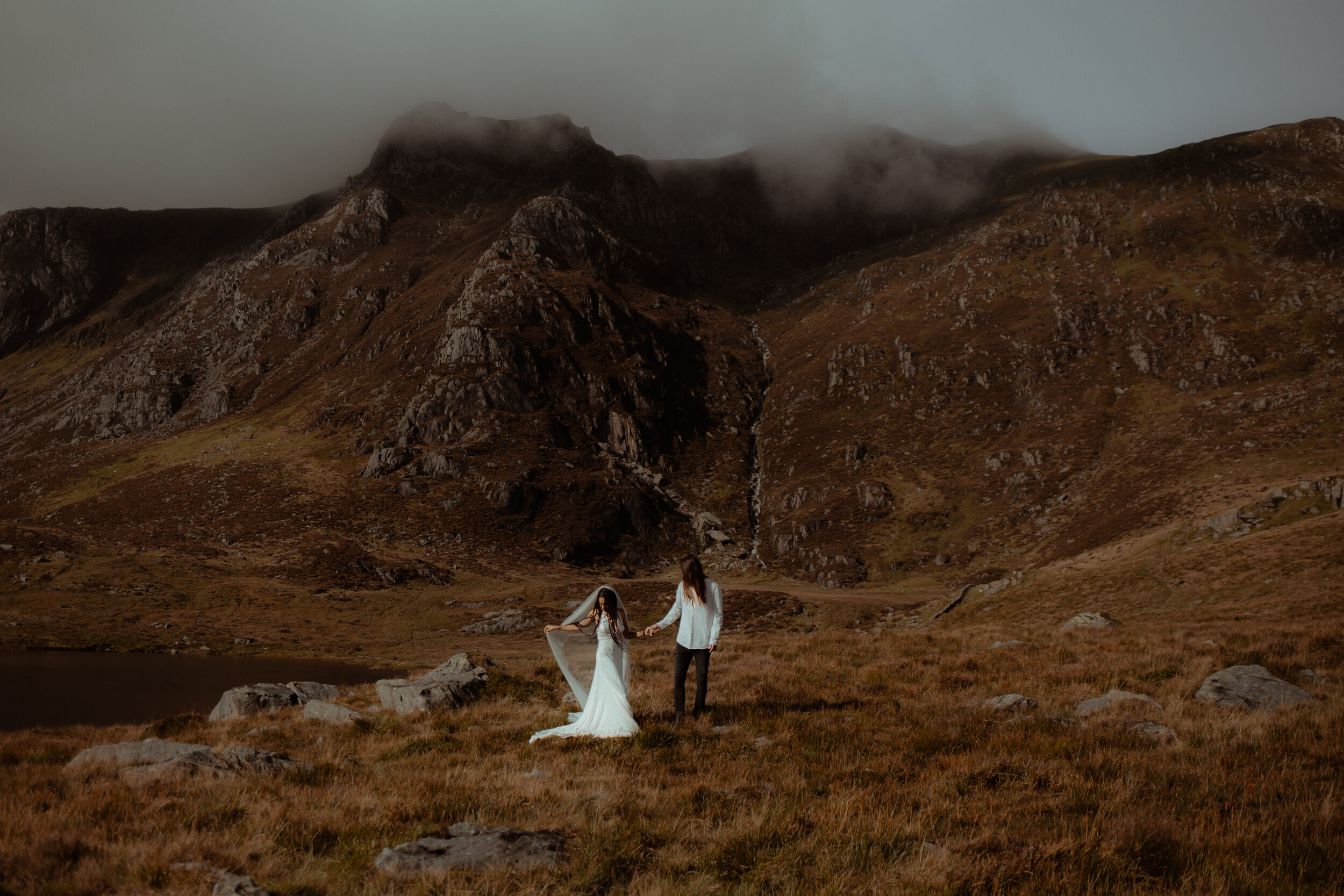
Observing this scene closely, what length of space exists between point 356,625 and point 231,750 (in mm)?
60819

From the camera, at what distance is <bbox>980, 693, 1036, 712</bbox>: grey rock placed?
12.1m

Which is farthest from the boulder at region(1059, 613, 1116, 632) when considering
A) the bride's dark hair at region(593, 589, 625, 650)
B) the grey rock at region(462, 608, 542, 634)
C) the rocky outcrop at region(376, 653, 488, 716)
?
the grey rock at region(462, 608, 542, 634)

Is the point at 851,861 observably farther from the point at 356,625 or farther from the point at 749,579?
the point at 749,579

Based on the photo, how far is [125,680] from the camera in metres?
39.0

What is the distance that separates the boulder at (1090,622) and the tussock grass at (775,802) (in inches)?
370

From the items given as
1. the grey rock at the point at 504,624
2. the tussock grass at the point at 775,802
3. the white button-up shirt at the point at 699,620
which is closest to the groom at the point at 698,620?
the white button-up shirt at the point at 699,620

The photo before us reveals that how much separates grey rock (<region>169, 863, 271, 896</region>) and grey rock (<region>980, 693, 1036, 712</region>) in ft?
38.1

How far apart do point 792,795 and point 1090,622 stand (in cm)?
2208

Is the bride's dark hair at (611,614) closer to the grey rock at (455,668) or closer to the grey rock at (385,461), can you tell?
the grey rock at (455,668)

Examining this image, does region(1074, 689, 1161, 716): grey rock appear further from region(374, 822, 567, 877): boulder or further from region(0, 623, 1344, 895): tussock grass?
region(374, 822, 567, 877): boulder

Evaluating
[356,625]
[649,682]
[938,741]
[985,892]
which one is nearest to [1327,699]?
[938,741]

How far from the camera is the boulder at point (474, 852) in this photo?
19.7ft

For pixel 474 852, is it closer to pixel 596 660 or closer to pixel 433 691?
pixel 596 660

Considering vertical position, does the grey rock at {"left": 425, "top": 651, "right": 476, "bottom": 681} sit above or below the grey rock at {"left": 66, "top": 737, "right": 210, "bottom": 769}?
below
